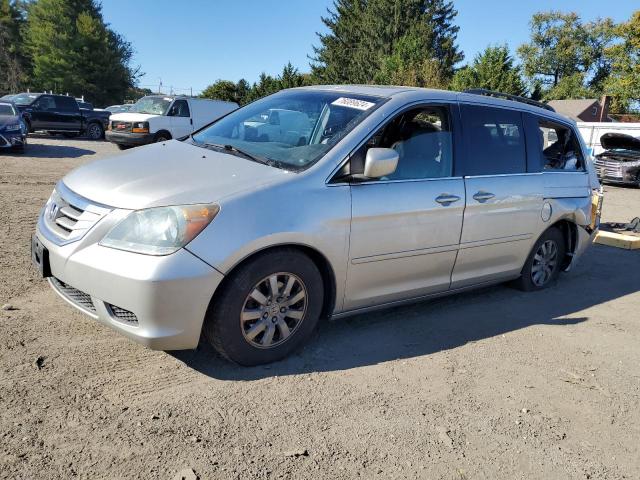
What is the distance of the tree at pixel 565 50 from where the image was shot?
72.8m

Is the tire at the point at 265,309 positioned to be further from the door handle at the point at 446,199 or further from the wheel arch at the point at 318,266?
the door handle at the point at 446,199

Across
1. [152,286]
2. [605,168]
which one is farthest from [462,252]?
[605,168]

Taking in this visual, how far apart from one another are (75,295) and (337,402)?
1673 millimetres

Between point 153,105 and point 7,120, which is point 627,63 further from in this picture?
point 7,120

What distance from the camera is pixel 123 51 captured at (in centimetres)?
5959

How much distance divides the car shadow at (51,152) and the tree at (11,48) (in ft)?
152

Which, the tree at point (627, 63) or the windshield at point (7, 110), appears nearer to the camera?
the windshield at point (7, 110)

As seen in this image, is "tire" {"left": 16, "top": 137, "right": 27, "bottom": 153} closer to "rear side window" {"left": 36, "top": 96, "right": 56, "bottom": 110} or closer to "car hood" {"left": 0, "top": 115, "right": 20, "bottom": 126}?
"car hood" {"left": 0, "top": 115, "right": 20, "bottom": 126}

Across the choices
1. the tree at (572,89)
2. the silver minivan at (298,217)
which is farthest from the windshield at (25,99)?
the tree at (572,89)

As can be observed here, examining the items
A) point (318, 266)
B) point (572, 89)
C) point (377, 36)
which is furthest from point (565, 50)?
point (318, 266)

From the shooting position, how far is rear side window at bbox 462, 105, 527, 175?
177 inches

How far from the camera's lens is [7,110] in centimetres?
1432

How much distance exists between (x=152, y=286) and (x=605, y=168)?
18935mm

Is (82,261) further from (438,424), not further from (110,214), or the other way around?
(438,424)
